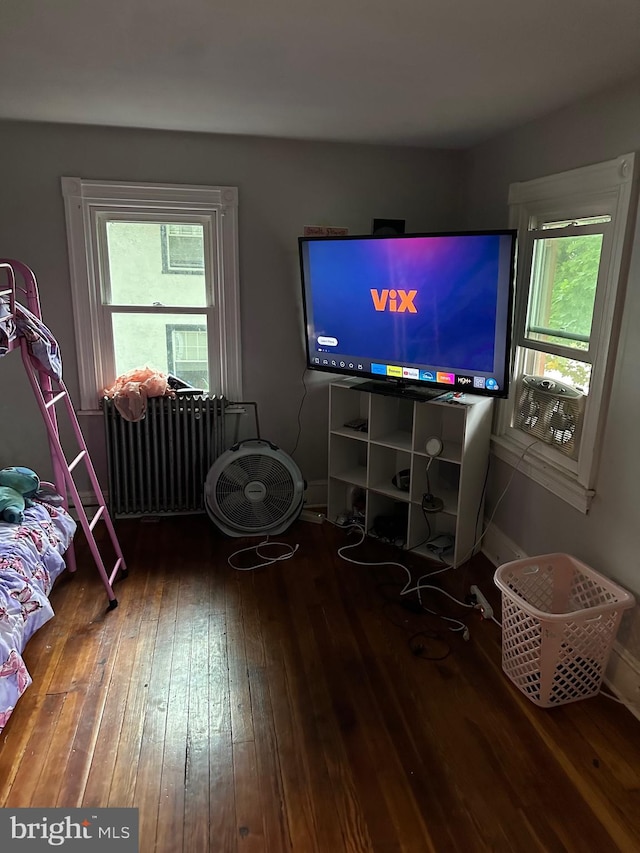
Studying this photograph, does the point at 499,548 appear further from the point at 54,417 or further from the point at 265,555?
the point at 54,417

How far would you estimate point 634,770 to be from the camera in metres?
1.88

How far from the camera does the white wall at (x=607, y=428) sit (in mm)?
2133

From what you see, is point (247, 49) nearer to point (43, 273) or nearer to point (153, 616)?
point (43, 273)

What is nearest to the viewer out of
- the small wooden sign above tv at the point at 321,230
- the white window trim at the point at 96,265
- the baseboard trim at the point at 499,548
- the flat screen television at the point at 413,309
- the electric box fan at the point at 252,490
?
the flat screen television at the point at 413,309

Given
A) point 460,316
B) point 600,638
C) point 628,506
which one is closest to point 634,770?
point 600,638

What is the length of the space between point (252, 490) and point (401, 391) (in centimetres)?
103

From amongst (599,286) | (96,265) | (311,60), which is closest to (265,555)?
(96,265)

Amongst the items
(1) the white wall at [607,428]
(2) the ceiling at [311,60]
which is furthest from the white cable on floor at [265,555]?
(2) the ceiling at [311,60]

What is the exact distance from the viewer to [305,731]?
2.02 metres

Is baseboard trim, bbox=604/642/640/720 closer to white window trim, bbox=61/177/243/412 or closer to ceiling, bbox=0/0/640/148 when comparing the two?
ceiling, bbox=0/0/640/148

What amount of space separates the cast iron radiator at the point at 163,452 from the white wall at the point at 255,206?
0.17 m

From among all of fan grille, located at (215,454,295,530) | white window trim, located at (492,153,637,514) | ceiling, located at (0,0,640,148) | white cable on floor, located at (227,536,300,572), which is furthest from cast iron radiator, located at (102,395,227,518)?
white window trim, located at (492,153,637,514)

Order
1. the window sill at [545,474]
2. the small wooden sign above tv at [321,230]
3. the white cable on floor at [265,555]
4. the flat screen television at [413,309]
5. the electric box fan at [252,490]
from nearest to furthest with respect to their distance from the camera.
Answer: the window sill at [545,474] → the flat screen television at [413,309] → the white cable on floor at [265,555] → the electric box fan at [252,490] → the small wooden sign above tv at [321,230]

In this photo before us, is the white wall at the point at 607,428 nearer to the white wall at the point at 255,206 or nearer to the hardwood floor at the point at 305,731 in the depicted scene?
the hardwood floor at the point at 305,731
